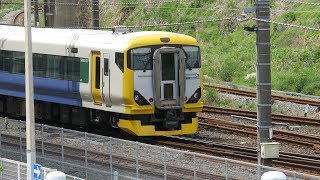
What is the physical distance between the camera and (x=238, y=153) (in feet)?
80.4

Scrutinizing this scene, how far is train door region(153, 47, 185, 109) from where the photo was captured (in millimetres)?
25922

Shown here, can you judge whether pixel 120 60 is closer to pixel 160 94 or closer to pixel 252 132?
pixel 160 94

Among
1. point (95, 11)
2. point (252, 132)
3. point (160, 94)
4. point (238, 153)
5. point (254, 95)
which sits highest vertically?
point (95, 11)

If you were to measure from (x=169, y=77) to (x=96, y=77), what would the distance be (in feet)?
7.32

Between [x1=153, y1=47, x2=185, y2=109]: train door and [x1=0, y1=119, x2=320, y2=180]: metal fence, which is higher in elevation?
[x1=153, y1=47, x2=185, y2=109]: train door

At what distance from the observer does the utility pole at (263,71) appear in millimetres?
19203

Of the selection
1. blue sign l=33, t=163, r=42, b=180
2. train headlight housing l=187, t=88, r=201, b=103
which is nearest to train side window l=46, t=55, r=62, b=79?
train headlight housing l=187, t=88, r=201, b=103

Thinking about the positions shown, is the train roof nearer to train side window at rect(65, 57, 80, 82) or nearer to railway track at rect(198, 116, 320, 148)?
train side window at rect(65, 57, 80, 82)

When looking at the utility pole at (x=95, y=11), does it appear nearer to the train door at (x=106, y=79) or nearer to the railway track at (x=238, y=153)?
the train door at (x=106, y=79)

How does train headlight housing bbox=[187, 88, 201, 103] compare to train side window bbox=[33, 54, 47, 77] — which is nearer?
train headlight housing bbox=[187, 88, 201, 103]

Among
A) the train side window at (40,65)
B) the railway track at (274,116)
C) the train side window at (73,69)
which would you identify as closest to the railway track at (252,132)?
the railway track at (274,116)

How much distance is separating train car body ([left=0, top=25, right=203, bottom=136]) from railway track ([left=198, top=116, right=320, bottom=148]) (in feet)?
6.55

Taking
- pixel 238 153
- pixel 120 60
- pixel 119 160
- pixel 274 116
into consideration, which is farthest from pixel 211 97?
pixel 119 160

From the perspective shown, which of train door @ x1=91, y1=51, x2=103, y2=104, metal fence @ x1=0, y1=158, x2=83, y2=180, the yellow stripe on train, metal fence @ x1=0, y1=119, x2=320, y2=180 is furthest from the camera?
train door @ x1=91, y1=51, x2=103, y2=104
